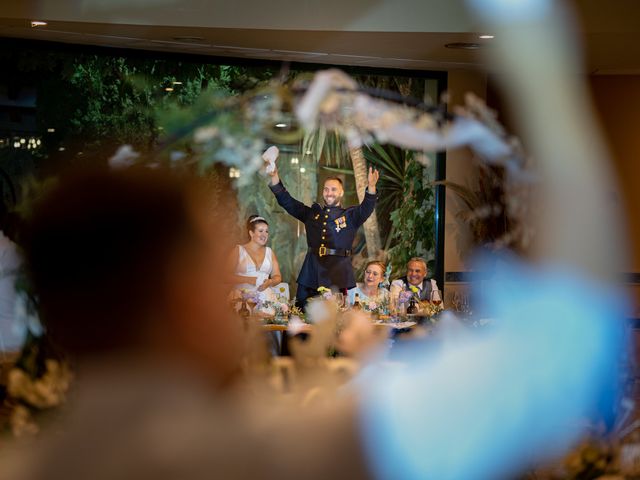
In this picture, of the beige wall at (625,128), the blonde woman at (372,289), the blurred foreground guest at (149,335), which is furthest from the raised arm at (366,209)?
the blurred foreground guest at (149,335)

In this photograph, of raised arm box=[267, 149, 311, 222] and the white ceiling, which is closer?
the white ceiling

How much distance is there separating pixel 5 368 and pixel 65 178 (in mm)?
363

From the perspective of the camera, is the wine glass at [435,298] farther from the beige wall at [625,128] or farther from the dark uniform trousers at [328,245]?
the beige wall at [625,128]

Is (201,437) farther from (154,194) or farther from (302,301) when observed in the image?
(302,301)

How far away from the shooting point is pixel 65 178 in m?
1.74

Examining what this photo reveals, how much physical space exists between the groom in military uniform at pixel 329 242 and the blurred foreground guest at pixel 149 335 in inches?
188

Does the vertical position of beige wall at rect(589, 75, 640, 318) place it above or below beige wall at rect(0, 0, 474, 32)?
below

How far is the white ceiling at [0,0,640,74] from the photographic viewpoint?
18.6 feet

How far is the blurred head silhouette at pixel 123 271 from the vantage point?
1.70m

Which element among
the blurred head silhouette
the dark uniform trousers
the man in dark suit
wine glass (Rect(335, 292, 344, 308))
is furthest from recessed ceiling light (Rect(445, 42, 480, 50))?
the blurred head silhouette

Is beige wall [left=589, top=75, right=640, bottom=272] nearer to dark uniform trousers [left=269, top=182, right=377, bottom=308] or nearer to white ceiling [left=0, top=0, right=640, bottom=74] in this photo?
white ceiling [left=0, top=0, right=640, bottom=74]

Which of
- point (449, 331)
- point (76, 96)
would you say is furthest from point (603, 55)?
point (449, 331)

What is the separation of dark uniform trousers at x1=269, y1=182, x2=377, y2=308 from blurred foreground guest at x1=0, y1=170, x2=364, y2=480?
479 centimetres

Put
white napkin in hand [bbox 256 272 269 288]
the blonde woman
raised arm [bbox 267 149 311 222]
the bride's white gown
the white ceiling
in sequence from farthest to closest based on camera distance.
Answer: raised arm [bbox 267 149 311 222]
white napkin in hand [bbox 256 272 269 288]
the bride's white gown
the blonde woman
the white ceiling
